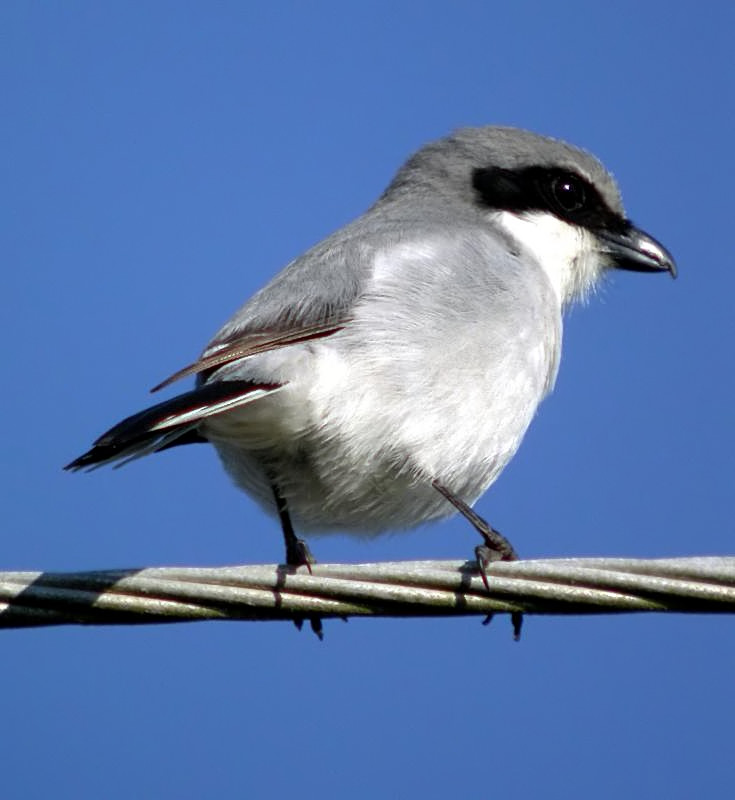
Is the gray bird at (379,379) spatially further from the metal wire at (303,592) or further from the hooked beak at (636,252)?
the metal wire at (303,592)

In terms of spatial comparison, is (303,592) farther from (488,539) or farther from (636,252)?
(636,252)

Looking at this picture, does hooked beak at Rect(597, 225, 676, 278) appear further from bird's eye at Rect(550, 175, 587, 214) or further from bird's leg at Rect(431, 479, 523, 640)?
bird's leg at Rect(431, 479, 523, 640)

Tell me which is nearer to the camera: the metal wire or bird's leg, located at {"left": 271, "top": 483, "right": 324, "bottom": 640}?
the metal wire

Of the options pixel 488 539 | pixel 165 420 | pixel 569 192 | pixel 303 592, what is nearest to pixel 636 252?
pixel 569 192

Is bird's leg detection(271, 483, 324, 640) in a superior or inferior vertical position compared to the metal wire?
superior

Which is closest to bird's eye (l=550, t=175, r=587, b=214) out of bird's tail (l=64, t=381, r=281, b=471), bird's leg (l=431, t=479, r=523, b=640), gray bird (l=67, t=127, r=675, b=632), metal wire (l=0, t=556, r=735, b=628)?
gray bird (l=67, t=127, r=675, b=632)

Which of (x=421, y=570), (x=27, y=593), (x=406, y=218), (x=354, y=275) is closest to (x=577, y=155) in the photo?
(x=406, y=218)
